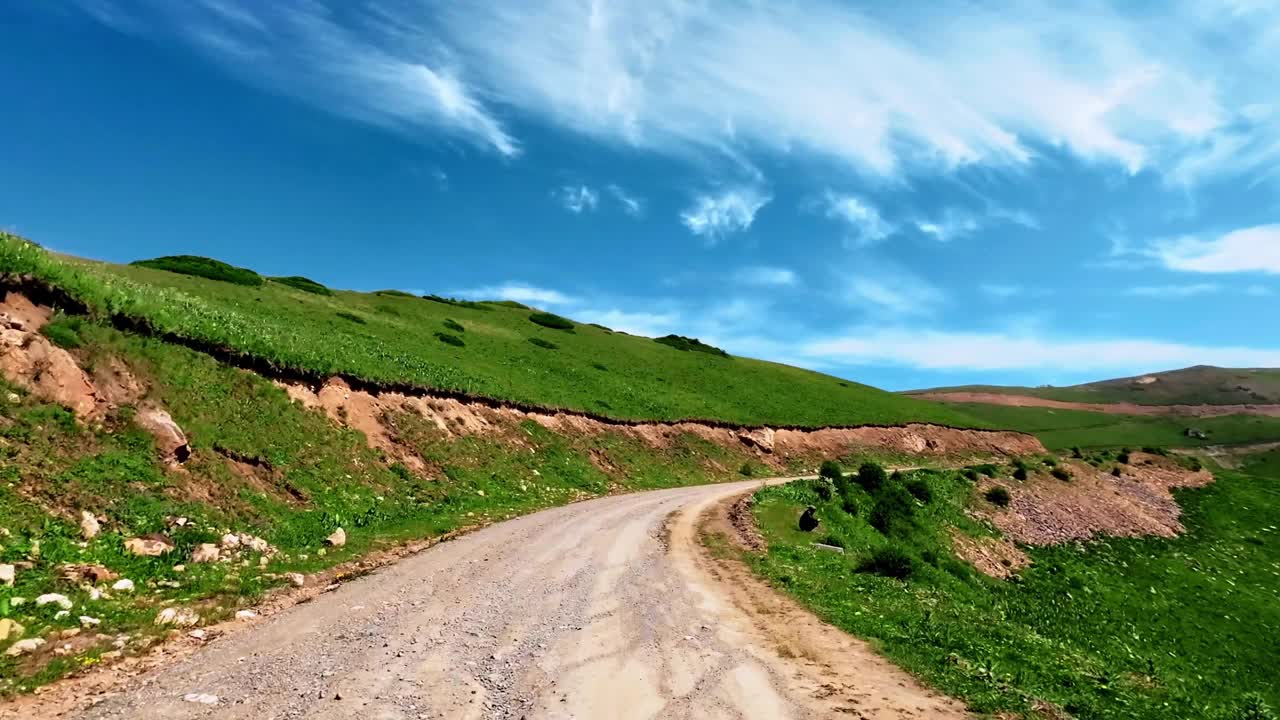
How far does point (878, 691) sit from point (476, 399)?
31978mm

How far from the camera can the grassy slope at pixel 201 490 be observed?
11.7 m

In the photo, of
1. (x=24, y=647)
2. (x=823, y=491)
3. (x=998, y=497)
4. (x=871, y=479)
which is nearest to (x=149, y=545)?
(x=24, y=647)

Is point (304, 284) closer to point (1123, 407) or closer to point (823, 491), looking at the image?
point (823, 491)

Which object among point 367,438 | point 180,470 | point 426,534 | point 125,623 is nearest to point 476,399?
point 367,438

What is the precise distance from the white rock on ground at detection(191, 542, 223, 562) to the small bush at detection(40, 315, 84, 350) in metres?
8.89

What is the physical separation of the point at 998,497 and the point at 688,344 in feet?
220

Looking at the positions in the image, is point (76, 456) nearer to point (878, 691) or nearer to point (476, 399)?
point (878, 691)

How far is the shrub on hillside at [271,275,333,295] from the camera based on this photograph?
233 feet

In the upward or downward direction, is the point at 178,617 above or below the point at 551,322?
below

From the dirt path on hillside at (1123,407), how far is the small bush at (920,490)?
118 m

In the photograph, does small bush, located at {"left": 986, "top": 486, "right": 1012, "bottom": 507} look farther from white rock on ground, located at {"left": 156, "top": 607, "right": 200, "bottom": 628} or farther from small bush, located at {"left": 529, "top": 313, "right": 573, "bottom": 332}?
small bush, located at {"left": 529, "top": 313, "right": 573, "bottom": 332}

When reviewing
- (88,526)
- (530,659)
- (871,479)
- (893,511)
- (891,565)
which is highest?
(88,526)

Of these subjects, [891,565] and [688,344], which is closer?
[891,565]

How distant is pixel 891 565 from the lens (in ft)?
61.9
